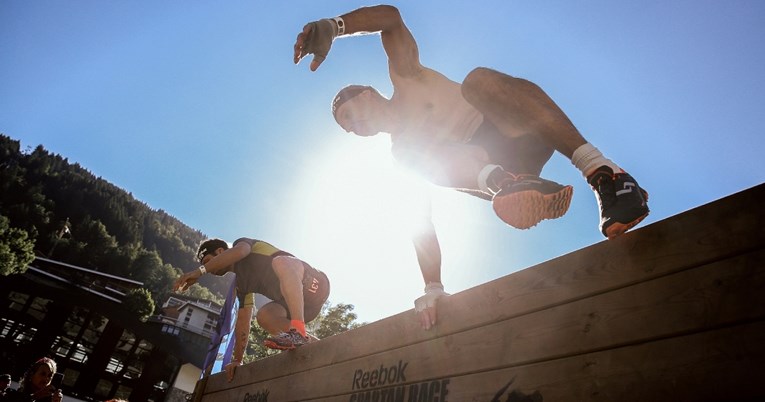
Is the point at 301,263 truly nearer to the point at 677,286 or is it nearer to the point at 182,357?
the point at 677,286

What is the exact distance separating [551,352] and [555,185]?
2.38 ft

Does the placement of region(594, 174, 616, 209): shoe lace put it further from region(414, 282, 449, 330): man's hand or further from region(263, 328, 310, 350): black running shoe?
region(263, 328, 310, 350): black running shoe

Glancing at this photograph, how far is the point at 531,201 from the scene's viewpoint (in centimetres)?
177

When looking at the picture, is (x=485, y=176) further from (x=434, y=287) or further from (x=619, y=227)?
(x=434, y=287)

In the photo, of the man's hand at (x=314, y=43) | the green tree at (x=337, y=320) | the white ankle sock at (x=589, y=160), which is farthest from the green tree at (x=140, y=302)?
the white ankle sock at (x=589, y=160)

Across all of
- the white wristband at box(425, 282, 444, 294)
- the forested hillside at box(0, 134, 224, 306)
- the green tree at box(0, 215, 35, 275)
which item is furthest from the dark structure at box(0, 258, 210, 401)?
the white wristband at box(425, 282, 444, 294)

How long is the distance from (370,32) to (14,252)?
1922 inches

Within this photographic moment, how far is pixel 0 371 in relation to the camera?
79.4 ft

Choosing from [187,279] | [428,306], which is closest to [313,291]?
[187,279]

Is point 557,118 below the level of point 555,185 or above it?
above

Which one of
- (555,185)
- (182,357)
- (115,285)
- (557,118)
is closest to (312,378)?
(555,185)

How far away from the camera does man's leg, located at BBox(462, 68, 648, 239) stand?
154cm

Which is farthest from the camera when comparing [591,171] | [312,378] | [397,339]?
[312,378]

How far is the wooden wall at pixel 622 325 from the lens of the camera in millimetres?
1100
